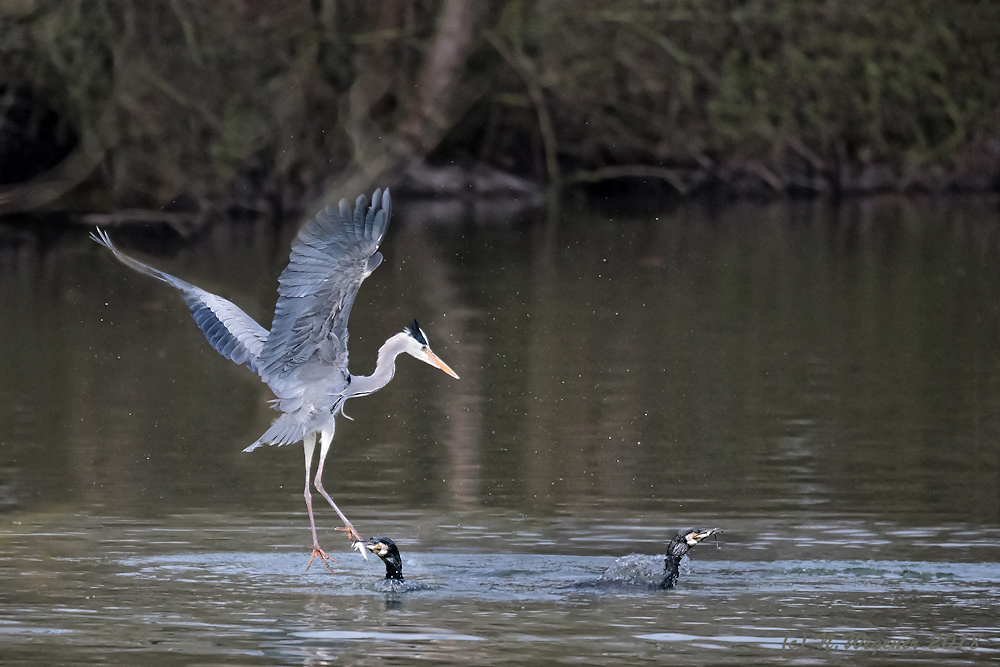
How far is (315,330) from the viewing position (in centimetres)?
977

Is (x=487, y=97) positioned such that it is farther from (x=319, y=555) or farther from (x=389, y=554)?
(x=389, y=554)

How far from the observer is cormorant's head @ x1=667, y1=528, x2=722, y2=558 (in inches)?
374

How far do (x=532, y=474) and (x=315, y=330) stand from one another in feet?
9.90

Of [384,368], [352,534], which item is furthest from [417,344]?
[352,534]

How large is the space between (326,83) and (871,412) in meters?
19.4

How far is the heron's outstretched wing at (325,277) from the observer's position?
29.5 ft

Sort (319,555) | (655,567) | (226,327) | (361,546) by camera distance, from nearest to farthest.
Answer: (655,567), (361,546), (319,555), (226,327)

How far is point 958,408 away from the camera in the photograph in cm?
1472

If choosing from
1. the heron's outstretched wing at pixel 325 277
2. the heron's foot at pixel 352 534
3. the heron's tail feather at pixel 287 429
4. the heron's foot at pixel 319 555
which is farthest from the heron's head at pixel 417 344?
the heron's foot at pixel 319 555

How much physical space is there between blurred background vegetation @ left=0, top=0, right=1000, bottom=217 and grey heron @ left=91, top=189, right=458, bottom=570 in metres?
18.4

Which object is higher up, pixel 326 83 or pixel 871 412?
pixel 326 83

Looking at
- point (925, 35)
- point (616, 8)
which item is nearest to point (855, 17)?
point (925, 35)

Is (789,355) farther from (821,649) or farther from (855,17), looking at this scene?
(855,17)

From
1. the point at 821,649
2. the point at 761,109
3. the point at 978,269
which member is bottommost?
the point at 821,649
